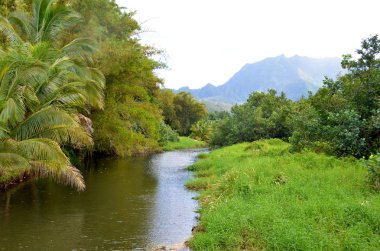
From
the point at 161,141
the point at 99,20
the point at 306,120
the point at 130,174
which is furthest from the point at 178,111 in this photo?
the point at 306,120

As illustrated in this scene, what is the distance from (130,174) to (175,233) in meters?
11.0

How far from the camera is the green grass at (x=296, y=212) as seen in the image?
7.14 meters

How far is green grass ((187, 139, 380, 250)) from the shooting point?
714cm

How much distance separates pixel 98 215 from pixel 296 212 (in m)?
5.85

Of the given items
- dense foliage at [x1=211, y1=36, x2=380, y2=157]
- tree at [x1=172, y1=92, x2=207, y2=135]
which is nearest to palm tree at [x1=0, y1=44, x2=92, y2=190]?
dense foliage at [x1=211, y1=36, x2=380, y2=157]

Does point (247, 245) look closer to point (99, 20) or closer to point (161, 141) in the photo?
point (99, 20)

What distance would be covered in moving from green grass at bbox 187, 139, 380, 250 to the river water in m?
1.05

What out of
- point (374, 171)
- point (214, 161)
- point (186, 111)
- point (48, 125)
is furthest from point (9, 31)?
point (186, 111)

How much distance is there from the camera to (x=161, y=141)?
43062 millimetres

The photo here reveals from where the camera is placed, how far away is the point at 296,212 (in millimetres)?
8492

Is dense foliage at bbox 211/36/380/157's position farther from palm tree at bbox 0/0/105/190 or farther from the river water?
palm tree at bbox 0/0/105/190

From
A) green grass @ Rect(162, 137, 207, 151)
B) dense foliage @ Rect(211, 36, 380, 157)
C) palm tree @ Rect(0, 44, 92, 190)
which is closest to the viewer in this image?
palm tree @ Rect(0, 44, 92, 190)

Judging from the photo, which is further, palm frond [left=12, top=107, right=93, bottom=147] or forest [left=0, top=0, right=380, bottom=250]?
palm frond [left=12, top=107, right=93, bottom=147]

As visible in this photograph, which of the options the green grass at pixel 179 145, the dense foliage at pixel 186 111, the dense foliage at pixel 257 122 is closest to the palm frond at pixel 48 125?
the dense foliage at pixel 257 122
